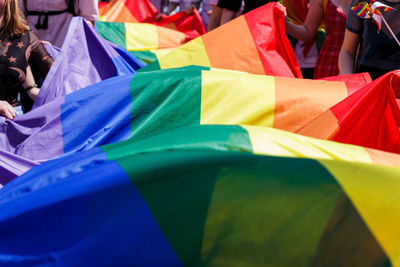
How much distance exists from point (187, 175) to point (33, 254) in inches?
16.4

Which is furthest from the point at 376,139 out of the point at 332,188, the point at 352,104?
the point at 332,188

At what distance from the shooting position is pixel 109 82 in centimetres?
249

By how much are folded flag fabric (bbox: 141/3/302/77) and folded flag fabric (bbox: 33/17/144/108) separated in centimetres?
20

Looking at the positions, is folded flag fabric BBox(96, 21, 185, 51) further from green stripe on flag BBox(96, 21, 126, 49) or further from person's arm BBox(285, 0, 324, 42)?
person's arm BBox(285, 0, 324, 42)

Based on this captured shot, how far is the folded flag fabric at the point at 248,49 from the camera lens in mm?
2855

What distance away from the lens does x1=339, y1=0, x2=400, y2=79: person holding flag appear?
2338 mm

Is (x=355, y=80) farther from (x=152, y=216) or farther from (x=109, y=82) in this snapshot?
(x=152, y=216)

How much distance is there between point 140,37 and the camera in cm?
414

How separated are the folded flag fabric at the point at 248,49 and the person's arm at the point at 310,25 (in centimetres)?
42

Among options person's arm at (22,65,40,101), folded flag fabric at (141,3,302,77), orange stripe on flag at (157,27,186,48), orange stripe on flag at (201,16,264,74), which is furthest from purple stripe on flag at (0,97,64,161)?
orange stripe on flag at (157,27,186,48)

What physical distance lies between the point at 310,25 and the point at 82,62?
4.78ft

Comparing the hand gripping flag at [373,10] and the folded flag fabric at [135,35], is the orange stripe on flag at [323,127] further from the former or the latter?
the folded flag fabric at [135,35]

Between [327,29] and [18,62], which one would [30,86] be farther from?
[327,29]

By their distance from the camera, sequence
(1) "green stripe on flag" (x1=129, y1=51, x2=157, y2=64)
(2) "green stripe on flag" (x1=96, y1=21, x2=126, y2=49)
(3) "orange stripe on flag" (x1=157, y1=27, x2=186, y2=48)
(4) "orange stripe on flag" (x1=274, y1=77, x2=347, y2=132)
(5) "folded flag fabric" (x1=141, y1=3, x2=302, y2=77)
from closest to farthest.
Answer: (4) "orange stripe on flag" (x1=274, y1=77, x2=347, y2=132) → (5) "folded flag fabric" (x1=141, y1=3, x2=302, y2=77) → (1) "green stripe on flag" (x1=129, y1=51, x2=157, y2=64) → (2) "green stripe on flag" (x1=96, y1=21, x2=126, y2=49) → (3) "orange stripe on flag" (x1=157, y1=27, x2=186, y2=48)
